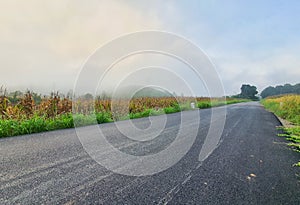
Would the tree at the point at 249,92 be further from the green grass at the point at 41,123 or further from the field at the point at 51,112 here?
the green grass at the point at 41,123

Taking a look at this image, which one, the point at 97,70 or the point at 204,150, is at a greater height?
the point at 97,70

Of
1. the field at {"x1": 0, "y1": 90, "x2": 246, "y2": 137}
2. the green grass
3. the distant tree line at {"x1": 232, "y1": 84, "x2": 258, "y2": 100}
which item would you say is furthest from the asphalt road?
the distant tree line at {"x1": 232, "y1": 84, "x2": 258, "y2": 100}

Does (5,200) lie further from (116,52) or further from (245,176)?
(116,52)

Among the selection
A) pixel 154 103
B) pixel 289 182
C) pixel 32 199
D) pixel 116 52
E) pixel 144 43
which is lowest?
pixel 289 182

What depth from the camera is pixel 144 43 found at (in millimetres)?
5609

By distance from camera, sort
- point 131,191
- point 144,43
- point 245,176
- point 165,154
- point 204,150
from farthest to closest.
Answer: point 144,43 < point 204,150 < point 165,154 < point 245,176 < point 131,191

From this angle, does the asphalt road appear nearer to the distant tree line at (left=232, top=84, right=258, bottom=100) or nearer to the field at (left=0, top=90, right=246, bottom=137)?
the field at (left=0, top=90, right=246, bottom=137)

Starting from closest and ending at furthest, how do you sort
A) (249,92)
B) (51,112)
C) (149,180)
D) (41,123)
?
(149,180) → (41,123) → (51,112) → (249,92)

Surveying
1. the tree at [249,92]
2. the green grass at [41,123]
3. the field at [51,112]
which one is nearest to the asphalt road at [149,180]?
the green grass at [41,123]

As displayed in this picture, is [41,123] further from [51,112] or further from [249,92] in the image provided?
[249,92]

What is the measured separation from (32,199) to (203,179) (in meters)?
2.03

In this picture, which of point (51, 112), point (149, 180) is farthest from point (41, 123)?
point (149, 180)

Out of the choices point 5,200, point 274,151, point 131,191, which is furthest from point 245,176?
point 5,200

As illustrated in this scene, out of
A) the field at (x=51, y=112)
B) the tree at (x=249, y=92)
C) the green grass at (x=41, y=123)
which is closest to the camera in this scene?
the green grass at (x=41, y=123)
